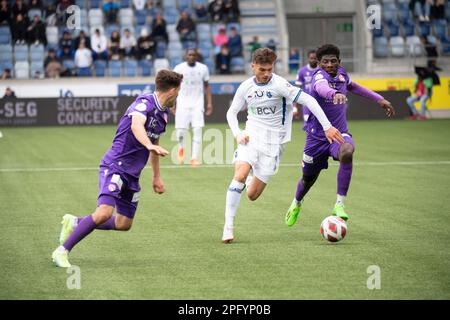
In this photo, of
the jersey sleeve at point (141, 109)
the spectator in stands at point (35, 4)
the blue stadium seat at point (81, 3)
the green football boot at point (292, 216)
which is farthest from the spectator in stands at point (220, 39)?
the jersey sleeve at point (141, 109)

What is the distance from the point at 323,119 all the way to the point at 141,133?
96.5 inches

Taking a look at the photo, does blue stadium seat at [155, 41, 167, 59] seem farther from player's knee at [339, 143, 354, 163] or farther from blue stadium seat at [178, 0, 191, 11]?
player's knee at [339, 143, 354, 163]

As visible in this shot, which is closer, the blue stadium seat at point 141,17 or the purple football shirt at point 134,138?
the purple football shirt at point 134,138


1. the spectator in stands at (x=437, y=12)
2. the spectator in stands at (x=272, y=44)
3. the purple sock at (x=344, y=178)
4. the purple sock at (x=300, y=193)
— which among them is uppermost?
the spectator in stands at (x=437, y=12)

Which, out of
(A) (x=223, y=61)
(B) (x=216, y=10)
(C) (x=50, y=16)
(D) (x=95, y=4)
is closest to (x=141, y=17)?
(D) (x=95, y=4)

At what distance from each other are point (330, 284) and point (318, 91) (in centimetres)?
361

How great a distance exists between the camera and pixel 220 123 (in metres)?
34.1

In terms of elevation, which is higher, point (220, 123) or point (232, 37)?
point (232, 37)

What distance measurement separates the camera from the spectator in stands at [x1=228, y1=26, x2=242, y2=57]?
36594 mm

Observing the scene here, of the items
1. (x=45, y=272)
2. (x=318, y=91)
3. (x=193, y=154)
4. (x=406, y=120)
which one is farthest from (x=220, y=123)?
(x=45, y=272)

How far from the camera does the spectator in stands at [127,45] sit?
36312 millimetres

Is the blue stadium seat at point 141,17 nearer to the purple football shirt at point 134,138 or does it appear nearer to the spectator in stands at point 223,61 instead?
the spectator in stands at point 223,61

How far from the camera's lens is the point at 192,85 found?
2086cm

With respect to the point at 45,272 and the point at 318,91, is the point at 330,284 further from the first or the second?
the point at 318,91
